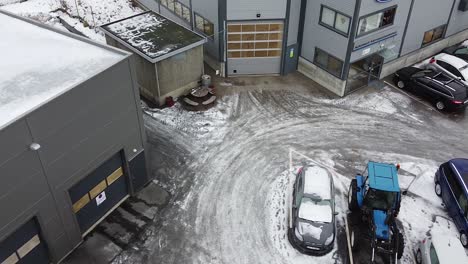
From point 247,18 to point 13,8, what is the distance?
2114 centimetres

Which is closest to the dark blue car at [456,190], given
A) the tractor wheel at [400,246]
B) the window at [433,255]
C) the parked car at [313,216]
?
the window at [433,255]

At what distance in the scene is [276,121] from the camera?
80.4 ft

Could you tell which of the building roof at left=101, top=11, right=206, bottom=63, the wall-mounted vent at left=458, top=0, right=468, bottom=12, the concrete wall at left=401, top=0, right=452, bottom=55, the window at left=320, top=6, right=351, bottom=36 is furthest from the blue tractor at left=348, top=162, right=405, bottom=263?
the wall-mounted vent at left=458, top=0, right=468, bottom=12

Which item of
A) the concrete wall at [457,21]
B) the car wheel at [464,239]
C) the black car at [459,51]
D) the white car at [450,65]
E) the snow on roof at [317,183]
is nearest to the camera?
the car wheel at [464,239]

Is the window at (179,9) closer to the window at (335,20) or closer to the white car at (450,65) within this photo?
the window at (335,20)

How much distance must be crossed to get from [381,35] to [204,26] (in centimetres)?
→ 1085

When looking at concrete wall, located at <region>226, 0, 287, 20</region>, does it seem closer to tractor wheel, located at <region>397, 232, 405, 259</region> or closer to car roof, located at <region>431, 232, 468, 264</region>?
tractor wheel, located at <region>397, 232, 405, 259</region>

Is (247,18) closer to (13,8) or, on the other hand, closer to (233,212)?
(233,212)

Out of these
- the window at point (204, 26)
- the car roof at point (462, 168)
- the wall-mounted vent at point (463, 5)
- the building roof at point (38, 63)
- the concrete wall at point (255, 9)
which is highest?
the building roof at point (38, 63)

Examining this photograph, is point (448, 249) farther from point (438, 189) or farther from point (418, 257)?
point (438, 189)

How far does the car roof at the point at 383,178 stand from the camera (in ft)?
55.3

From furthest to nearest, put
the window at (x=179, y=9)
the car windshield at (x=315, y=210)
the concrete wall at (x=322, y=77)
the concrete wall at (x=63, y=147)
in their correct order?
the window at (x=179, y=9)
the concrete wall at (x=322, y=77)
the car windshield at (x=315, y=210)
the concrete wall at (x=63, y=147)

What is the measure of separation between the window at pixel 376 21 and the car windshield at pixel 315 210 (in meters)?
11.3

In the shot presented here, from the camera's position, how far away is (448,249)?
1592 centimetres
